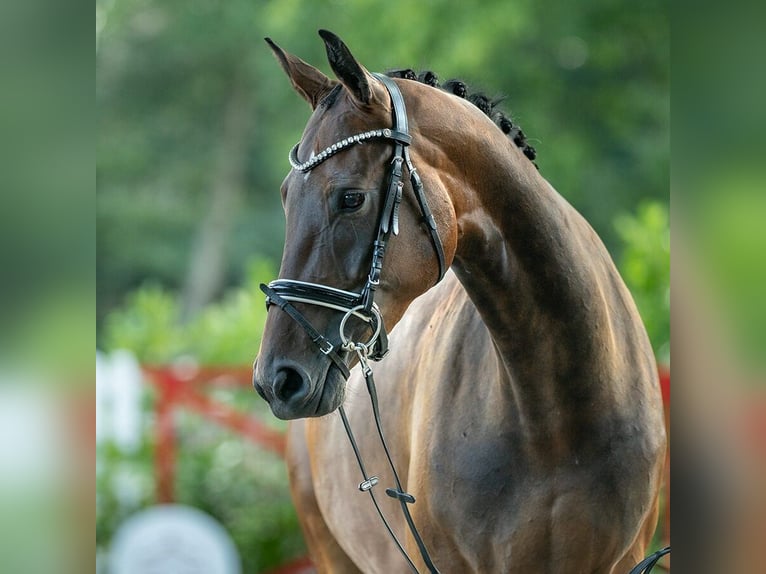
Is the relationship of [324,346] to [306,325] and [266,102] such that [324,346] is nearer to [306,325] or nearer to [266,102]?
A: [306,325]

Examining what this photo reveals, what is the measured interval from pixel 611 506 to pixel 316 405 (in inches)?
31.2

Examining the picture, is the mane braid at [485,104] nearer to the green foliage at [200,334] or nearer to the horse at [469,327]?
the horse at [469,327]

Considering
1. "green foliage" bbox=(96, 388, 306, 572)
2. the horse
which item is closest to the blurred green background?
"green foliage" bbox=(96, 388, 306, 572)

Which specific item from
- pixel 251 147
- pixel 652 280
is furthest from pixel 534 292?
pixel 251 147

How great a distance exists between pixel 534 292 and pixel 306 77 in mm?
689

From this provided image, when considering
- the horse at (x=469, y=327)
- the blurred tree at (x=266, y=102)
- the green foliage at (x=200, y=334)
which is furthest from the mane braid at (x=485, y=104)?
the blurred tree at (x=266, y=102)

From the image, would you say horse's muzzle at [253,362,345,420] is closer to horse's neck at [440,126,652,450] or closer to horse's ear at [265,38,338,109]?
horse's neck at [440,126,652,450]

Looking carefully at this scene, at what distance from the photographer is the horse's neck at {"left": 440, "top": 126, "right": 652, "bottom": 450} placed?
222 centimetres

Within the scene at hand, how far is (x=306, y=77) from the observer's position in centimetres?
220

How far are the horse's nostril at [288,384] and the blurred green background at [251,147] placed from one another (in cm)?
99

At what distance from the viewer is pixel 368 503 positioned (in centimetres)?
316
